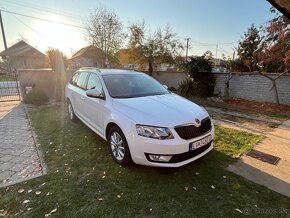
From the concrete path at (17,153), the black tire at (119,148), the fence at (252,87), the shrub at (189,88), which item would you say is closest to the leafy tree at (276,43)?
the fence at (252,87)

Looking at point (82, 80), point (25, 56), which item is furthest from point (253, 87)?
point (25, 56)

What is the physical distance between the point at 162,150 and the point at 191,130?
55 centimetres

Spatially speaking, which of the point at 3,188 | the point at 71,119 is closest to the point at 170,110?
the point at 3,188

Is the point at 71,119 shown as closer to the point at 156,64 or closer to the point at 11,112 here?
the point at 11,112

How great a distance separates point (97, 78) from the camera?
164 inches

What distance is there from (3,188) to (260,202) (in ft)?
11.9

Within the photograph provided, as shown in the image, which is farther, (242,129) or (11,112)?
(11,112)

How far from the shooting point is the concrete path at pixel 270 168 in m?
2.92

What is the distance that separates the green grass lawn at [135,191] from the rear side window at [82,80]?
1.77m

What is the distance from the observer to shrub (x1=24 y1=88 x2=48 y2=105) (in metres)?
8.91

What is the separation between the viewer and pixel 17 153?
3986 millimetres

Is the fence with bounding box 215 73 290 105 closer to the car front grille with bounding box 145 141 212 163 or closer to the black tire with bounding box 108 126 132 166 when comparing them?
the car front grille with bounding box 145 141 212 163

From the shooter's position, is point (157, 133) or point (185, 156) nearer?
point (157, 133)

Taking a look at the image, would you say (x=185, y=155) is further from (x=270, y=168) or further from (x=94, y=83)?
(x=94, y=83)
